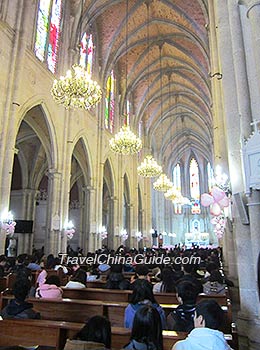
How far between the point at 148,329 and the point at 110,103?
22423 mm

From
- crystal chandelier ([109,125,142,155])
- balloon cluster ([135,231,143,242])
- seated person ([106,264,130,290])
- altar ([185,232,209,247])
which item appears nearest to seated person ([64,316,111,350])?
seated person ([106,264,130,290])

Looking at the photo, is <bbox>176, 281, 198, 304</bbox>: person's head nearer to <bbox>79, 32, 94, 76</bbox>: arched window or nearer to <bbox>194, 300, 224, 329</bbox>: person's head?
<bbox>194, 300, 224, 329</bbox>: person's head

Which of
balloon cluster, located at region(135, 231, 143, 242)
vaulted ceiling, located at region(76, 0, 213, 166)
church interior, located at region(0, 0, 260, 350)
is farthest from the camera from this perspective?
balloon cluster, located at region(135, 231, 143, 242)

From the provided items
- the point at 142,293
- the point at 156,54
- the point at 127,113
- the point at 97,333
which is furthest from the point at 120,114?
the point at 97,333

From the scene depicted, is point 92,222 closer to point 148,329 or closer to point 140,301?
point 140,301

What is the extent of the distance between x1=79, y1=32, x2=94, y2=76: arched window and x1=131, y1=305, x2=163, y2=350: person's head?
60.7 ft

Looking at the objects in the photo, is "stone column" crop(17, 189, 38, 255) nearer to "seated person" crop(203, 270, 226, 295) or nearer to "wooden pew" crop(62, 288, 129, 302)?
"wooden pew" crop(62, 288, 129, 302)

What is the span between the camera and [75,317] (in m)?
4.40

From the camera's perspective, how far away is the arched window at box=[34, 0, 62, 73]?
14625mm

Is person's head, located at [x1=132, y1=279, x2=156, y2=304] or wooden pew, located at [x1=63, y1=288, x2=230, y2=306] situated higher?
person's head, located at [x1=132, y1=279, x2=156, y2=304]

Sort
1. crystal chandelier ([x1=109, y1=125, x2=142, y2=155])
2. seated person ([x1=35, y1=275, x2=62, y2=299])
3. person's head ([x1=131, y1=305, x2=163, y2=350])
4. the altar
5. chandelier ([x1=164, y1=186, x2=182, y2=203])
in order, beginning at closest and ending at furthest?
person's head ([x1=131, y1=305, x2=163, y2=350]) → seated person ([x1=35, y1=275, x2=62, y2=299]) → crystal chandelier ([x1=109, y1=125, x2=142, y2=155]) → chandelier ([x1=164, y1=186, x2=182, y2=203]) → the altar

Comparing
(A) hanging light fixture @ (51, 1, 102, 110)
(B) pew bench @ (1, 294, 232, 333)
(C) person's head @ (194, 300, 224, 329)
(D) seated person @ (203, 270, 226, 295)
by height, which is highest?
(A) hanging light fixture @ (51, 1, 102, 110)

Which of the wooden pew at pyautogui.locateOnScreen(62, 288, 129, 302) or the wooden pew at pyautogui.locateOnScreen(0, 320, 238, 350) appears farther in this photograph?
the wooden pew at pyautogui.locateOnScreen(62, 288, 129, 302)

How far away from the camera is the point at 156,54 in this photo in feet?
84.6
